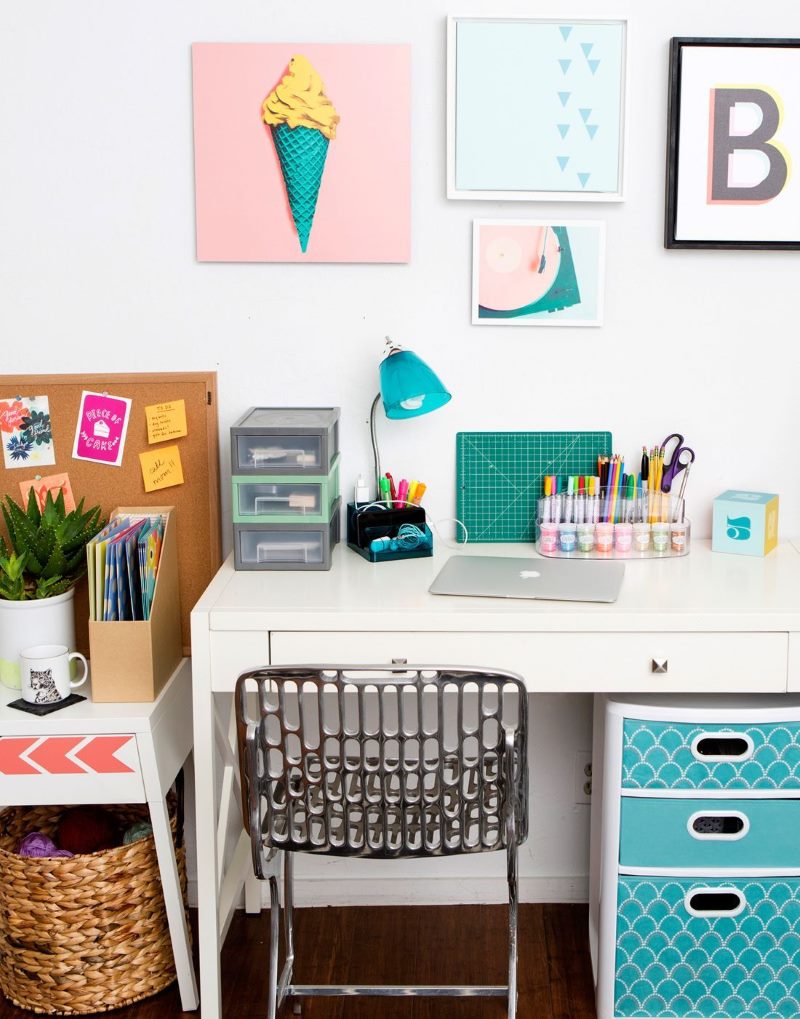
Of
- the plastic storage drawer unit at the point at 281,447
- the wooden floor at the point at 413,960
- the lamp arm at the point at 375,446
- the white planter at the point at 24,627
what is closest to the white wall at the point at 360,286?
the lamp arm at the point at 375,446

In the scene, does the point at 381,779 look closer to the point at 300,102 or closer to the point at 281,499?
the point at 281,499

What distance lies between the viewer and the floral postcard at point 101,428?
2.40m

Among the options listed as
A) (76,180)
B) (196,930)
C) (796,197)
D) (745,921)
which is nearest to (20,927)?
(196,930)

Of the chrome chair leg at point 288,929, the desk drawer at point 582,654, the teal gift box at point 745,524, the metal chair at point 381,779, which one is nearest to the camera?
the metal chair at point 381,779

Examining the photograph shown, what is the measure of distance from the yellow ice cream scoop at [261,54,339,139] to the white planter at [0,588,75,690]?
1.06m

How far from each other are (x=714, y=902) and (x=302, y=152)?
1.66 metres

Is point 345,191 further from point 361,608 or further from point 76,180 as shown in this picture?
point 361,608

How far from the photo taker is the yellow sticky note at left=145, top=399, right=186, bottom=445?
7.88 feet

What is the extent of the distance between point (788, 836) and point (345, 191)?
152 cm

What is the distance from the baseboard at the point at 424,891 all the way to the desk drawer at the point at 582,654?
0.82m

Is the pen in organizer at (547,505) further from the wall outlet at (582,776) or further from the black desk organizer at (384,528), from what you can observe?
the wall outlet at (582,776)

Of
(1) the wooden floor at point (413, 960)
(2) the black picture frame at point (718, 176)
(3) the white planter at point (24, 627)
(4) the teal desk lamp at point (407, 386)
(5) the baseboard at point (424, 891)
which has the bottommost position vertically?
(1) the wooden floor at point (413, 960)

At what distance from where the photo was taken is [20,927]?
214 centimetres

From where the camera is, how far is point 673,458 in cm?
241
